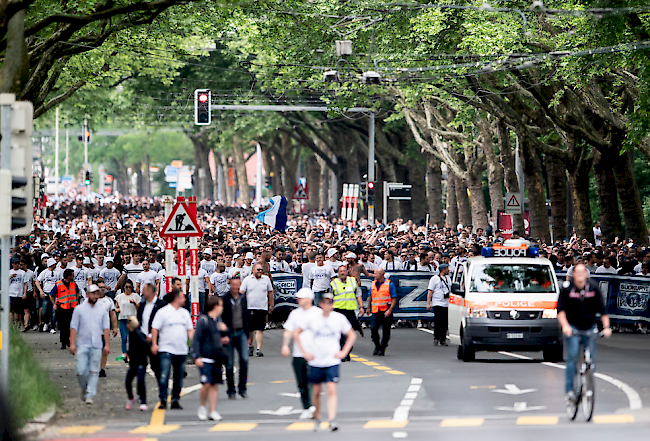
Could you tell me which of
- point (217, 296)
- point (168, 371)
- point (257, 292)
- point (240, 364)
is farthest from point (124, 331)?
point (217, 296)

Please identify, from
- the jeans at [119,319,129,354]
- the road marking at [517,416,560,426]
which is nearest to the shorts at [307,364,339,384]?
the road marking at [517,416,560,426]

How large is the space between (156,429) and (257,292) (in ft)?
25.7

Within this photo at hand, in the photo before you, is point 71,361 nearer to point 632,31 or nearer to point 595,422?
point 595,422

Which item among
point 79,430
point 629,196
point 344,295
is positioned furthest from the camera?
point 629,196

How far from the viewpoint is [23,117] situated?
1228 cm

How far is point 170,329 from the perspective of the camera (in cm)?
1415

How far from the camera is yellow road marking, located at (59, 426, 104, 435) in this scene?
40.0 ft

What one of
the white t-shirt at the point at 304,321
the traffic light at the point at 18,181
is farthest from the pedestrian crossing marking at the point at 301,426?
the traffic light at the point at 18,181

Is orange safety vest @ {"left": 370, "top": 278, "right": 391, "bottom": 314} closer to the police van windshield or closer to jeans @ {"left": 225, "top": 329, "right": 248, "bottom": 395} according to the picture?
the police van windshield

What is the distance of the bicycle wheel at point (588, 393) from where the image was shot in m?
12.4

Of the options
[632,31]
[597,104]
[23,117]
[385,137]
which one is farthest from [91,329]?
[385,137]

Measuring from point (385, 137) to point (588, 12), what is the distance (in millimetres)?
31859

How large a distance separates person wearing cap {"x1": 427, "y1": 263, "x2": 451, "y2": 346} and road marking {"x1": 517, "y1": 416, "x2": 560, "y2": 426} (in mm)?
8748

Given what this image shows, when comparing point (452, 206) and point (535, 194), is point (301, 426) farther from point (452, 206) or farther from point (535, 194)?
point (452, 206)
